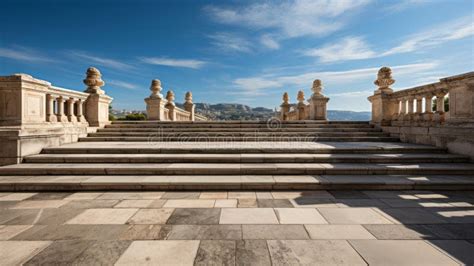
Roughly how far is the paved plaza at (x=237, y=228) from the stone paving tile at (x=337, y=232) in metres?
0.01

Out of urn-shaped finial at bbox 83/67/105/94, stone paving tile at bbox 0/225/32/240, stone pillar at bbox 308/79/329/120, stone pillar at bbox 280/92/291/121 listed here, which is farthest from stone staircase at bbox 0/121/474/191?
stone pillar at bbox 280/92/291/121

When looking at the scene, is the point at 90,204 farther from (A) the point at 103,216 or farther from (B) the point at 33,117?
(B) the point at 33,117

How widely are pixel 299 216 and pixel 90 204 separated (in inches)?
143

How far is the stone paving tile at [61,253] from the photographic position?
2.27m

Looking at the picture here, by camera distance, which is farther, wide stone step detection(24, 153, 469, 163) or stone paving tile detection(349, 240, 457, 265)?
wide stone step detection(24, 153, 469, 163)

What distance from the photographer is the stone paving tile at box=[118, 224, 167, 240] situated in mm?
2725

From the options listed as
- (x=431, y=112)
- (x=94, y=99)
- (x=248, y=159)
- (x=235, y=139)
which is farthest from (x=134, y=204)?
(x=431, y=112)

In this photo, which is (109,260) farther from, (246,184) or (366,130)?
(366,130)

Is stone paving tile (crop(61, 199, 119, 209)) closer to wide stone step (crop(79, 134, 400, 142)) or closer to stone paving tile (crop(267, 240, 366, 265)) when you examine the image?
stone paving tile (crop(267, 240, 366, 265))

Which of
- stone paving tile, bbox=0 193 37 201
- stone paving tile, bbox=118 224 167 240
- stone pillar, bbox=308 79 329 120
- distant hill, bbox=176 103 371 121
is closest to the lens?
stone paving tile, bbox=118 224 167 240

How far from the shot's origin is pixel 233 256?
237 centimetres

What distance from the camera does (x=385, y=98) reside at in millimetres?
9203

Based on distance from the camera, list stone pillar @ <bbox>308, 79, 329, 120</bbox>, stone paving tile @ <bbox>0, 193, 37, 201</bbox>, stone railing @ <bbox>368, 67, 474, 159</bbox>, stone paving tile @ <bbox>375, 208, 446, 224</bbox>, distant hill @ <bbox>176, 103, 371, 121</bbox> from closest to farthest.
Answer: stone paving tile @ <bbox>375, 208, 446, 224</bbox> < stone paving tile @ <bbox>0, 193, 37, 201</bbox> < stone railing @ <bbox>368, 67, 474, 159</bbox> < stone pillar @ <bbox>308, 79, 329, 120</bbox> < distant hill @ <bbox>176, 103, 371, 121</bbox>

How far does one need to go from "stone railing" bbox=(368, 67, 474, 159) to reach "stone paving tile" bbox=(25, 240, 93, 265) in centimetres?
885
